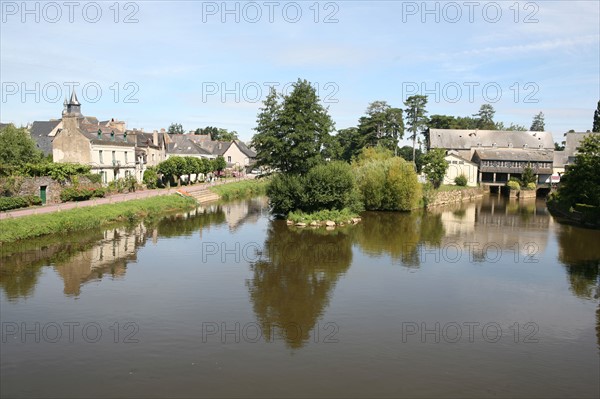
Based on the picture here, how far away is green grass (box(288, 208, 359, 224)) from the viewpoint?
37.8 m

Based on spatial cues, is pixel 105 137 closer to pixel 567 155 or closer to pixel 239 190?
pixel 239 190

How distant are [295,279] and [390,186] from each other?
26.7m

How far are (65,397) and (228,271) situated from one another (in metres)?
11.9

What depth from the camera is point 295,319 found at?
16.6 meters

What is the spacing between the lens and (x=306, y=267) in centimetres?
2378

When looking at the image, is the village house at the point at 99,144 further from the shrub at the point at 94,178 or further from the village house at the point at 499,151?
the village house at the point at 499,151

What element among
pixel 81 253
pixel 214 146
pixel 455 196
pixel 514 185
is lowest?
pixel 81 253

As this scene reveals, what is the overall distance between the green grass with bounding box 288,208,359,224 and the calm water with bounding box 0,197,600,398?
7.45 m

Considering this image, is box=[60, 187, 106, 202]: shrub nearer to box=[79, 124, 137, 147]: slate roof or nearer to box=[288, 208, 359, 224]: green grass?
box=[79, 124, 137, 147]: slate roof

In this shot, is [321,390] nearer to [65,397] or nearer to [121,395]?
[121,395]

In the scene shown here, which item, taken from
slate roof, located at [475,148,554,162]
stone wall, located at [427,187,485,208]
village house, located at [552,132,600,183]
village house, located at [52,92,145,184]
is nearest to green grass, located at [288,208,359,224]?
stone wall, located at [427,187,485,208]

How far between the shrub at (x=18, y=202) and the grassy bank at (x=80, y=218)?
4.27m

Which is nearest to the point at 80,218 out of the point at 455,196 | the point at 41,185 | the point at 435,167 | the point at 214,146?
the point at 41,185

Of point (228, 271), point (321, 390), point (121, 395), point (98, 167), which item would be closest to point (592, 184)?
point (228, 271)
